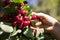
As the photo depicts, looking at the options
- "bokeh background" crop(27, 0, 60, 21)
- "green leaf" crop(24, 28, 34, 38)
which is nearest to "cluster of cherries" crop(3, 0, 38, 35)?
"green leaf" crop(24, 28, 34, 38)

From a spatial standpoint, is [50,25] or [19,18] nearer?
[19,18]

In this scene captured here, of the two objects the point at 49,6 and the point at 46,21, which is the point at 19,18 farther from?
the point at 49,6

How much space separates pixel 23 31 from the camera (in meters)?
1.52

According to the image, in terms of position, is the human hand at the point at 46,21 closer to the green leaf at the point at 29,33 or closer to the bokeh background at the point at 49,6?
the green leaf at the point at 29,33

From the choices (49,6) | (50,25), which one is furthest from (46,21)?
(49,6)

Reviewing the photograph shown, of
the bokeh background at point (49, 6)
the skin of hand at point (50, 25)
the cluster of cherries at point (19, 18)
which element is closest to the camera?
the cluster of cherries at point (19, 18)

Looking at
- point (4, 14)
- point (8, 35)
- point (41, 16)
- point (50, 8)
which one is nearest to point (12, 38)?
point (8, 35)

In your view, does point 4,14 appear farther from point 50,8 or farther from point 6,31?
point 50,8

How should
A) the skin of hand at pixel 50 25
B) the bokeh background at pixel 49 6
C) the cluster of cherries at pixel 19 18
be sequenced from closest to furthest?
1. the cluster of cherries at pixel 19 18
2. the skin of hand at pixel 50 25
3. the bokeh background at pixel 49 6

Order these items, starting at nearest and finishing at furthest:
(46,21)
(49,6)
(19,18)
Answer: (19,18) → (46,21) → (49,6)

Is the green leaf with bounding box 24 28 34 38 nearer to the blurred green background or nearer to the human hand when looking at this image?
the human hand

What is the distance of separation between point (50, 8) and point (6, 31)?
659 centimetres

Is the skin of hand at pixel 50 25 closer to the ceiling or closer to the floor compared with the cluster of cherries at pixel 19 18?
closer to the floor

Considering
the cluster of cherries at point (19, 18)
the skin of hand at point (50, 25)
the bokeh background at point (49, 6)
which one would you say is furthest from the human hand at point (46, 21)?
the bokeh background at point (49, 6)
